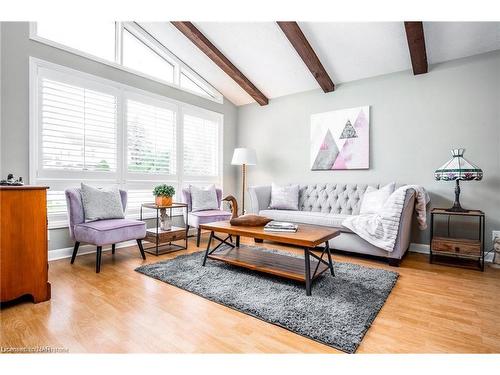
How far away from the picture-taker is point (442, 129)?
338 cm

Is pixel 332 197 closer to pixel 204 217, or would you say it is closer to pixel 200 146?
pixel 204 217

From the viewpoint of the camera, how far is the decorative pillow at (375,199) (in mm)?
3197

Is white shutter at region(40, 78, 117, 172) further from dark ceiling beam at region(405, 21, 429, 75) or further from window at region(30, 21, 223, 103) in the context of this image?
dark ceiling beam at region(405, 21, 429, 75)

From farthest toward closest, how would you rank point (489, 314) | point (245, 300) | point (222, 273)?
point (222, 273)
point (245, 300)
point (489, 314)

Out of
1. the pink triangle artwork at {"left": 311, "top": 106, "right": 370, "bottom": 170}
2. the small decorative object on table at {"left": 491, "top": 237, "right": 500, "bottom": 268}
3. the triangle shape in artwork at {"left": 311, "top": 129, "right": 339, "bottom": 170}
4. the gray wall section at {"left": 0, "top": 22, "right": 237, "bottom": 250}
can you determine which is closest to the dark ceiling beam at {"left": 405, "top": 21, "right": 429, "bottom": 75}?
the pink triangle artwork at {"left": 311, "top": 106, "right": 370, "bottom": 170}

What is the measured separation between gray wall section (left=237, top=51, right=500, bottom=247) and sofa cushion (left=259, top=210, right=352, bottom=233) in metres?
0.91

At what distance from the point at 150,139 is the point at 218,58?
1.56m

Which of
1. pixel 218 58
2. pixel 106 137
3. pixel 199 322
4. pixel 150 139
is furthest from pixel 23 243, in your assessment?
pixel 218 58

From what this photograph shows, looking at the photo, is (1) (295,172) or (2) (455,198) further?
(1) (295,172)

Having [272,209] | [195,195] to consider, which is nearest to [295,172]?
[272,209]

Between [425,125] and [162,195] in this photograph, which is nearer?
[162,195]

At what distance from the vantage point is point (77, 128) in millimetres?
3188

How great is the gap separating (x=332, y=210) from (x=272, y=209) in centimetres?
88
